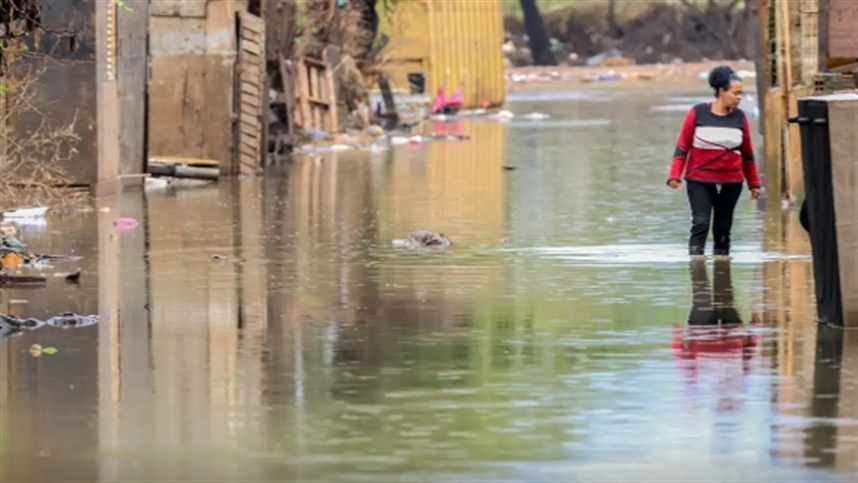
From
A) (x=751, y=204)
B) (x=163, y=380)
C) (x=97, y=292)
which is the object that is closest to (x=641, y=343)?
(x=163, y=380)

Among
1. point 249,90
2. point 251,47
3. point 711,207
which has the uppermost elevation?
point 251,47

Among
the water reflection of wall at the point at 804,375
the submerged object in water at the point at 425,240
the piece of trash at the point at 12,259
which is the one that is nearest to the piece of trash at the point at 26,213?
the piece of trash at the point at 12,259

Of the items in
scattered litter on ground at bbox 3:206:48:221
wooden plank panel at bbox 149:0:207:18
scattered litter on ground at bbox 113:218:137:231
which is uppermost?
wooden plank panel at bbox 149:0:207:18

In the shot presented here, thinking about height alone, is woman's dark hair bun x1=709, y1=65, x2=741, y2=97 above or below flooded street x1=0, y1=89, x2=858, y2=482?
above

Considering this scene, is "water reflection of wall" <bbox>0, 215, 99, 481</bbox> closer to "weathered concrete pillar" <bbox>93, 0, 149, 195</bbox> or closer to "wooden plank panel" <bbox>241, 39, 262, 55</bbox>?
"weathered concrete pillar" <bbox>93, 0, 149, 195</bbox>

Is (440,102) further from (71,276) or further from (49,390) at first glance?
(49,390)

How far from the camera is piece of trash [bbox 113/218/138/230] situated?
749 inches

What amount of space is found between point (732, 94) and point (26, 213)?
729 centimetres

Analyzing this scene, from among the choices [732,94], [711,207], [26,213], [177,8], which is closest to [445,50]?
[177,8]

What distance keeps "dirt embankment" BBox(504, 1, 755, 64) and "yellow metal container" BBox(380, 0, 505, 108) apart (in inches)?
1383

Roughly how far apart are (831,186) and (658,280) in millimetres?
2757

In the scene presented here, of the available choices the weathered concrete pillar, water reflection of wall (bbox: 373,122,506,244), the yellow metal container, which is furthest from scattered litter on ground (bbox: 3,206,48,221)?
the yellow metal container

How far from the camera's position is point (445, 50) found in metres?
48.8

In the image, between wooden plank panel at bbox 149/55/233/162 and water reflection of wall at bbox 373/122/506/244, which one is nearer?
water reflection of wall at bbox 373/122/506/244
